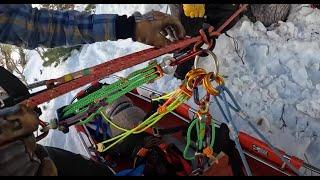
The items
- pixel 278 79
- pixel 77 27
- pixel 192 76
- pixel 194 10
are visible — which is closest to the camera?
pixel 192 76

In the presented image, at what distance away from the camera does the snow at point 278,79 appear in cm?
337

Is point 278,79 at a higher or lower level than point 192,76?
lower

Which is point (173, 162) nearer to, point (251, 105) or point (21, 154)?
point (21, 154)

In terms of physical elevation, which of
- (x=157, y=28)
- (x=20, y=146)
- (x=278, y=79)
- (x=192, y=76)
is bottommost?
(x=278, y=79)

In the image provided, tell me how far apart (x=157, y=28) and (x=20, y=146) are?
1.13 meters

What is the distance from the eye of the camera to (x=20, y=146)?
183cm

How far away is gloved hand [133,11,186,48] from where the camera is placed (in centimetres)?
260

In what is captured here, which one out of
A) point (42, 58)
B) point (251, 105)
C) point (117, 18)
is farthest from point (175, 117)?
point (42, 58)

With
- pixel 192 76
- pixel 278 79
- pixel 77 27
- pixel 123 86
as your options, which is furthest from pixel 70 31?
pixel 278 79

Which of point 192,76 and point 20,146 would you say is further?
point 192,76

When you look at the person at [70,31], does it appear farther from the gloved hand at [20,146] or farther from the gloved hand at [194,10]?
the gloved hand at [194,10]

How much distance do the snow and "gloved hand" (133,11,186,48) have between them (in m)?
1.24

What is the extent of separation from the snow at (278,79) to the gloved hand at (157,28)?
4.05 feet

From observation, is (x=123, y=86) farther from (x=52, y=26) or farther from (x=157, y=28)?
(x=52, y=26)
